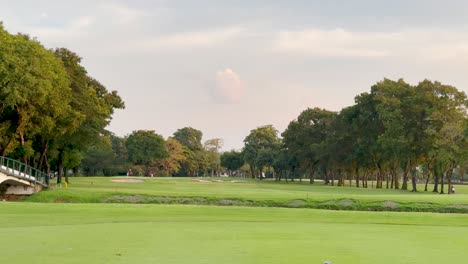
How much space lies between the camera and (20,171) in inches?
1844

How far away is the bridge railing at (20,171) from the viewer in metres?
45.0

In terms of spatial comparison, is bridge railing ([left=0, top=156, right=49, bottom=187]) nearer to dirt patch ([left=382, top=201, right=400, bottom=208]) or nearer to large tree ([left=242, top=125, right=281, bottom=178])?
dirt patch ([left=382, top=201, right=400, bottom=208])

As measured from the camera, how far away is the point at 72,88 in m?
57.8

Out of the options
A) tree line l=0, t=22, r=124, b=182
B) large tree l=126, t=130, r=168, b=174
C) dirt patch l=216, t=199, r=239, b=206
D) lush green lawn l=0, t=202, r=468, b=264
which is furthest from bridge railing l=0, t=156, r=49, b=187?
large tree l=126, t=130, r=168, b=174

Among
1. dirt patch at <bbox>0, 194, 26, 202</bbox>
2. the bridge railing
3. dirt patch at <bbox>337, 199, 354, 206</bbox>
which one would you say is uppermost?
the bridge railing

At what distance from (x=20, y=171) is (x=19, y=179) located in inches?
25.1

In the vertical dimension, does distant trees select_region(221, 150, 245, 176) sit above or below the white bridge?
above

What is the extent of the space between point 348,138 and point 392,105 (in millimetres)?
18495

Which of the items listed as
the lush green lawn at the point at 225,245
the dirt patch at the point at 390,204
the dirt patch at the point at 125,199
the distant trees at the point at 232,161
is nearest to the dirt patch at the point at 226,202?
the dirt patch at the point at 125,199

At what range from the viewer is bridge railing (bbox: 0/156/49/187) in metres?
45.0

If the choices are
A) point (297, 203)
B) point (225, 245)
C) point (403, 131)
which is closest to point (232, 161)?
point (403, 131)

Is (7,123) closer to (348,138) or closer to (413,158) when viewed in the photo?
(413,158)

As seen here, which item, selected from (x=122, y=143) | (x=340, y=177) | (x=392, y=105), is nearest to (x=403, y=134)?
(x=392, y=105)

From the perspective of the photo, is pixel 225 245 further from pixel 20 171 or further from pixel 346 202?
pixel 20 171
